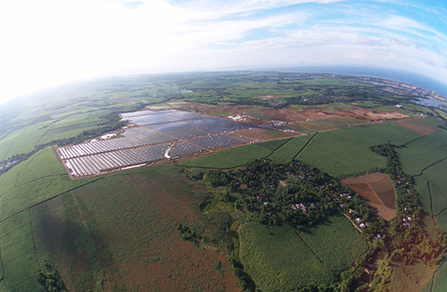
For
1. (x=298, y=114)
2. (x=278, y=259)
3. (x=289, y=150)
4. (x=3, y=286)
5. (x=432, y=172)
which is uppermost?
(x=298, y=114)

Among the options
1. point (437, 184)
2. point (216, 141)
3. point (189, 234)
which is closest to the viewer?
point (189, 234)

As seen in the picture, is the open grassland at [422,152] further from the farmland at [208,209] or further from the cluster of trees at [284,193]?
the cluster of trees at [284,193]

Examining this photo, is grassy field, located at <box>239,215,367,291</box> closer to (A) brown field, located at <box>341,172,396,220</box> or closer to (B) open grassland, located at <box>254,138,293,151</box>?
(A) brown field, located at <box>341,172,396,220</box>

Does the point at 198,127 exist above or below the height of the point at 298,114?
below

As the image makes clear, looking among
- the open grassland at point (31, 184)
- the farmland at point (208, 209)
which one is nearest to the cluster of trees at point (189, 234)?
the farmland at point (208, 209)

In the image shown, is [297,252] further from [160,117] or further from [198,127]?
[160,117]

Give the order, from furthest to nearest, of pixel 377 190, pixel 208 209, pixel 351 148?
pixel 351 148, pixel 377 190, pixel 208 209

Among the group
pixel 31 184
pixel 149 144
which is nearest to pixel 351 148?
pixel 149 144

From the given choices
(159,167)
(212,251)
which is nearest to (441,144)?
(212,251)
